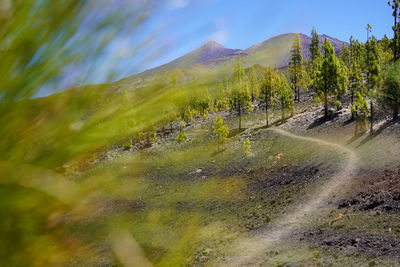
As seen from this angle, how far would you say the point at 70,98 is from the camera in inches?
32.0

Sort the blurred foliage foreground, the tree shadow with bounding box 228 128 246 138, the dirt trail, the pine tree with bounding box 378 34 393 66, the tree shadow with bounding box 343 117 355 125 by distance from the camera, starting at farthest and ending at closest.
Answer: the pine tree with bounding box 378 34 393 66 < the tree shadow with bounding box 228 128 246 138 < the tree shadow with bounding box 343 117 355 125 < the dirt trail < the blurred foliage foreground

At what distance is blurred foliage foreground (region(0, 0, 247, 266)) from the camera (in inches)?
29.1

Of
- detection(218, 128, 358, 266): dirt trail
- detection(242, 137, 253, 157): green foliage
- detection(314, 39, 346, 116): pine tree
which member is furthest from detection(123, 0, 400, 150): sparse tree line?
detection(218, 128, 358, 266): dirt trail

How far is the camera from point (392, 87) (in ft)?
87.0

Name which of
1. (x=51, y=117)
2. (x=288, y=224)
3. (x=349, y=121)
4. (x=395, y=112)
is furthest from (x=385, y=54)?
(x=51, y=117)

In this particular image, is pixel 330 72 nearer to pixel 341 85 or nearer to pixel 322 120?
pixel 341 85

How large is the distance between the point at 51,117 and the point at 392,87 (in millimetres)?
29478

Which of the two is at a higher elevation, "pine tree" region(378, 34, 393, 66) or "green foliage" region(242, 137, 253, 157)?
"pine tree" region(378, 34, 393, 66)

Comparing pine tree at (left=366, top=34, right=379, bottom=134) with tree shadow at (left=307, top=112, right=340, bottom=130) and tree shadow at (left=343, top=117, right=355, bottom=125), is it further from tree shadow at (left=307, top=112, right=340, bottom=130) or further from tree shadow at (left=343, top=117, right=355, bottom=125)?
tree shadow at (left=307, top=112, right=340, bottom=130)

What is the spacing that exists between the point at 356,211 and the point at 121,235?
54.8 ft

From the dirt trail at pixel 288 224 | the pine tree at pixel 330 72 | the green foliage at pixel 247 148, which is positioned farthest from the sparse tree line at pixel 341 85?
the dirt trail at pixel 288 224

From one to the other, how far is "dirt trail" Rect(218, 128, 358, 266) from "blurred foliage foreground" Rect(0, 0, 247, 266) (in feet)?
44.4

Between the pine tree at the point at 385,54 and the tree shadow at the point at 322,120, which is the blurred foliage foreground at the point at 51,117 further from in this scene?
the pine tree at the point at 385,54

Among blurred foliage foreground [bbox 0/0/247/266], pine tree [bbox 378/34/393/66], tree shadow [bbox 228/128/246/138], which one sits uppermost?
pine tree [bbox 378/34/393/66]
